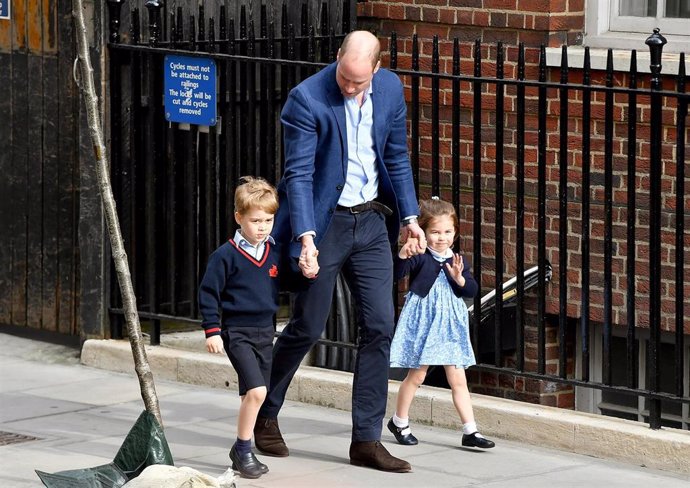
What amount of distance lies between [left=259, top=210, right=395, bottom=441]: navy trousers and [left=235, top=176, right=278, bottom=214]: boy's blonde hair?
30 centimetres

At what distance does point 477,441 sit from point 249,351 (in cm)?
117

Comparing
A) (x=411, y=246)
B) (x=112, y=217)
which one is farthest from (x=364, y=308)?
(x=112, y=217)

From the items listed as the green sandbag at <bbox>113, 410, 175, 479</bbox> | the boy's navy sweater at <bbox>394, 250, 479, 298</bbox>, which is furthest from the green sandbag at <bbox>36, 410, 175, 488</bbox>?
the boy's navy sweater at <bbox>394, 250, 479, 298</bbox>

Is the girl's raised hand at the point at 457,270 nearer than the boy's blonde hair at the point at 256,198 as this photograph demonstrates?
No

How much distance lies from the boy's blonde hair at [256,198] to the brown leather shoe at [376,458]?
3.54 ft

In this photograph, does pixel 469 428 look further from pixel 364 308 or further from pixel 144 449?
pixel 144 449

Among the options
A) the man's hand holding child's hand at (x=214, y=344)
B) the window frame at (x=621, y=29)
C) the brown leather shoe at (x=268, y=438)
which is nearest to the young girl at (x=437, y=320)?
the brown leather shoe at (x=268, y=438)

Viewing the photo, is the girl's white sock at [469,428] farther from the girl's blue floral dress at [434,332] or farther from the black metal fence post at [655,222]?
the black metal fence post at [655,222]

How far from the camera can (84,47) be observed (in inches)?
249

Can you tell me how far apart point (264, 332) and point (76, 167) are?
2844 mm

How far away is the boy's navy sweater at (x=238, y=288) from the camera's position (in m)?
6.75

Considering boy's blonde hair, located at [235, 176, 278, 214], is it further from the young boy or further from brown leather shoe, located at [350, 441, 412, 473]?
brown leather shoe, located at [350, 441, 412, 473]

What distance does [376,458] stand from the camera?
22.5ft

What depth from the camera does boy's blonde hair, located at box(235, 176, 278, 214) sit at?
6695 millimetres
